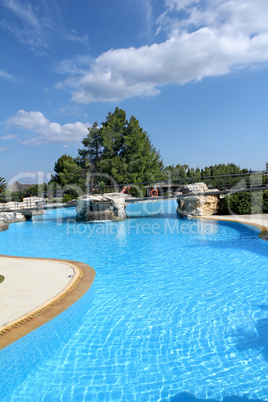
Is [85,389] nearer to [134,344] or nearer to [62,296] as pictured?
[134,344]

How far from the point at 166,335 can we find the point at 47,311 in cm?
209

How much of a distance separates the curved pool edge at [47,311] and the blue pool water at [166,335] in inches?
14.9

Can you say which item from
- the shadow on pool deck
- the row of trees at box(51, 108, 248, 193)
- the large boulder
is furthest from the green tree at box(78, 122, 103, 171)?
the shadow on pool deck

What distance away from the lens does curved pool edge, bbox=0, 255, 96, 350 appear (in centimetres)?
383

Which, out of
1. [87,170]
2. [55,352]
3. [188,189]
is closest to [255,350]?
[55,352]

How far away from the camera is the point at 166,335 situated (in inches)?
170

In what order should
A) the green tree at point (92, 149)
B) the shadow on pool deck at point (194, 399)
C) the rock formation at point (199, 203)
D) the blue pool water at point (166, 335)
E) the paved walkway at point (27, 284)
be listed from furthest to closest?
the green tree at point (92, 149) → the rock formation at point (199, 203) → the paved walkway at point (27, 284) → the blue pool water at point (166, 335) → the shadow on pool deck at point (194, 399)

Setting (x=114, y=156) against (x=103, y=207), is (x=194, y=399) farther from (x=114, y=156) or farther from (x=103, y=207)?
(x=114, y=156)

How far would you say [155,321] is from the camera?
4766 millimetres

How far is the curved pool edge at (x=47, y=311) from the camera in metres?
Result: 3.83

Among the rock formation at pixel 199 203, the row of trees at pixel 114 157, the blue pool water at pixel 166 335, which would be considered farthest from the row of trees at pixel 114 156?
the blue pool water at pixel 166 335

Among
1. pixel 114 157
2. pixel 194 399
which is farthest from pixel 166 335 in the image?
pixel 114 157

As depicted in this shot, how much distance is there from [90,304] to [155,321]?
1.53 m

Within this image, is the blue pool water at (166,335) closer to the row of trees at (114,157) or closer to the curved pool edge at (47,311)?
the curved pool edge at (47,311)
